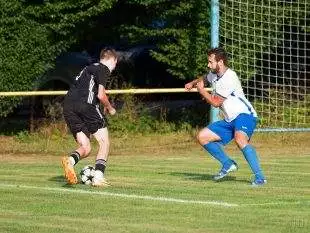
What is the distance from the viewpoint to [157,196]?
1216 centimetres

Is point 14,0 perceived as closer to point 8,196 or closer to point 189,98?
point 189,98

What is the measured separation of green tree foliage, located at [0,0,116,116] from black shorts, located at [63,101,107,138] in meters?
8.42

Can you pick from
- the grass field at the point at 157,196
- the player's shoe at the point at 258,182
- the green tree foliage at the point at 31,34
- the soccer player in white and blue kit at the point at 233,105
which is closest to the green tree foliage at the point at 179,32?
the green tree foliage at the point at 31,34

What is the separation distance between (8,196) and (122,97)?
1170 cm

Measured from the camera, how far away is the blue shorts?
1363cm

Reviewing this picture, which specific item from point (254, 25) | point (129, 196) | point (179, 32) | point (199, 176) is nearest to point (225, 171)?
point (199, 176)

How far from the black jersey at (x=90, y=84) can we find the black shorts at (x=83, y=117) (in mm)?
71

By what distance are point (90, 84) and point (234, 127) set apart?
1.97 m

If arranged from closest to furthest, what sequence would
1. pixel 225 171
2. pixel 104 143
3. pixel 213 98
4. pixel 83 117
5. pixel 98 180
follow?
pixel 98 180 → pixel 104 143 → pixel 83 117 → pixel 213 98 → pixel 225 171

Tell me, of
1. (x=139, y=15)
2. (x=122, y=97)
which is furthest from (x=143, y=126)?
(x=139, y=15)

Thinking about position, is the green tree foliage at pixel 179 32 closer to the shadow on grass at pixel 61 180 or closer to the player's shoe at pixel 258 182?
the shadow on grass at pixel 61 180

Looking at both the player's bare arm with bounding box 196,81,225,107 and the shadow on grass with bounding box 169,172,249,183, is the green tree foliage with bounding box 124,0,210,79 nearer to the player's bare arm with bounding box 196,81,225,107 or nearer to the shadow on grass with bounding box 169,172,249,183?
the shadow on grass with bounding box 169,172,249,183

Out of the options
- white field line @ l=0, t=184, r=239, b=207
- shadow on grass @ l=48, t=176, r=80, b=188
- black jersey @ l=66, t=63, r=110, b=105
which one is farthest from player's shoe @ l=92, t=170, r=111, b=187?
black jersey @ l=66, t=63, r=110, b=105

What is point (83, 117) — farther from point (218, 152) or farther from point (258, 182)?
point (258, 182)
